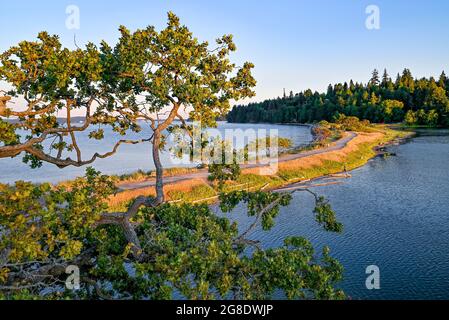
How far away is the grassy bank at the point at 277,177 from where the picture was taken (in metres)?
43.3

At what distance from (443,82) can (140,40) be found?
207m

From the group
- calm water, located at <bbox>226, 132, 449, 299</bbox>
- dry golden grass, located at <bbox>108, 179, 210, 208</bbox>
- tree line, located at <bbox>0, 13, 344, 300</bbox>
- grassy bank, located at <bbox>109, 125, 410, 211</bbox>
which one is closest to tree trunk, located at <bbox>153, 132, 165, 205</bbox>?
tree line, located at <bbox>0, 13, 344, 300</bbox>

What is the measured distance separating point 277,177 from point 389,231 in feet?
81.0

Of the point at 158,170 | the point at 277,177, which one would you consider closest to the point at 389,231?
the point at 277,177

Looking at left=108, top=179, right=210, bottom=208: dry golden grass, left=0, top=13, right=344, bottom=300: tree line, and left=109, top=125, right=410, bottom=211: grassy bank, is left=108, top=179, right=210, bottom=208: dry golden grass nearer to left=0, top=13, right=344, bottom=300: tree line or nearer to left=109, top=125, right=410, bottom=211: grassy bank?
left=109, top=125, right=410, bottom=211: grassy bank

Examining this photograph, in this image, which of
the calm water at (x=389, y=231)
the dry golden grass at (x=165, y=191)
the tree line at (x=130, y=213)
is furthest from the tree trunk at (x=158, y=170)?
the dry golden grass at (x=165, y=191)

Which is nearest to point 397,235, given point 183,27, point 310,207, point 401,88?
point 310,207

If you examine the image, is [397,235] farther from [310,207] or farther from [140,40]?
[140,40]

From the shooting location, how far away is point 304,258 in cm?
1285

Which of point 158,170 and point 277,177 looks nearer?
point 158,170

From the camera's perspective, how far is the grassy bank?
43.3 m

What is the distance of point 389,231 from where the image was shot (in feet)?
113

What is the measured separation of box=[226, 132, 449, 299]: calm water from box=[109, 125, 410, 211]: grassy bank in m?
6.68

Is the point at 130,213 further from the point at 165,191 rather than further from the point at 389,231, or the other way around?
the point at 165,191
